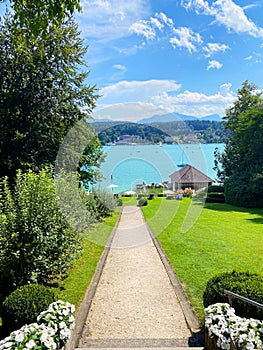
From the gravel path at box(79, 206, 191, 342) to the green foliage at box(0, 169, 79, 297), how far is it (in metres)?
1.46

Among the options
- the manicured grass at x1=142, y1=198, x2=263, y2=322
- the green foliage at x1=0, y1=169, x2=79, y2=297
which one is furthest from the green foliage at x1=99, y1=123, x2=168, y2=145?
the green foliage at x1=0, y1=169, x2=79, y2=297

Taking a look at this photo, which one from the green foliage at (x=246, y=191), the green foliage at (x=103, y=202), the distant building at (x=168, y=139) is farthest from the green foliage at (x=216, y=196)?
the distant building at (x=168, y=139)

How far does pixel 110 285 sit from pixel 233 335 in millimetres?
4281

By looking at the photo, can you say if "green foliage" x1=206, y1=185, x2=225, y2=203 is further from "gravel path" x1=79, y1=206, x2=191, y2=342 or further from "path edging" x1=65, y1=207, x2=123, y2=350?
"path edging" x1=65, y1=207, x2=123, y2=350

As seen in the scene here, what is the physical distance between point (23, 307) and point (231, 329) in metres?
3.10

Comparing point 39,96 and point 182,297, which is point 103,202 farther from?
point 182,297

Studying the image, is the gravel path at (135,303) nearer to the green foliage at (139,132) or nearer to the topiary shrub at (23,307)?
the topiary shrub at (23,307)

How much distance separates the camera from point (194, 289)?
6625 millimetres

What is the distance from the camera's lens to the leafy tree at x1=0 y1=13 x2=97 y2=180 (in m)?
13.8

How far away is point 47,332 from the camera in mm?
3537

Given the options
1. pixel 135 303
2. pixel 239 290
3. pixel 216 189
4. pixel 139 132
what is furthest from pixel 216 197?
pixel 239 290

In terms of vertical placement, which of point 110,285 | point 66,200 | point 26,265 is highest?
point 66,200

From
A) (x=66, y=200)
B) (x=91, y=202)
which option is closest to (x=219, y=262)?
(x=66, y=200)

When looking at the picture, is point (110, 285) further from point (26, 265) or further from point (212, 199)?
point (212, 199)
